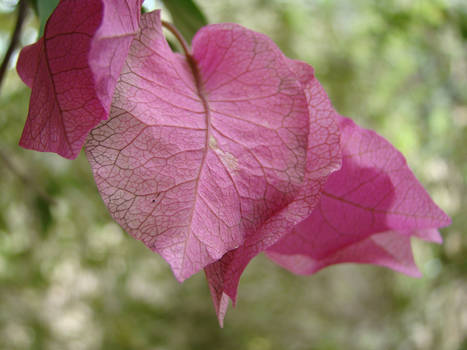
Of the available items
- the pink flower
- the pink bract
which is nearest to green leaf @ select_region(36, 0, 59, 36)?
the pink flower

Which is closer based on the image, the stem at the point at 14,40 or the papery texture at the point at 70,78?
the papery texture at the point at 70,78

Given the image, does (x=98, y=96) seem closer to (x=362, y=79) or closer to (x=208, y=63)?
(x=208, y=63)

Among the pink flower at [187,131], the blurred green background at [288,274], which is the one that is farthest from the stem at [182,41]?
the blurred green background at [288,274]

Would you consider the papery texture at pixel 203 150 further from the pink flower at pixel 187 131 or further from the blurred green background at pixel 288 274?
the blurred green background at pixel 288 274

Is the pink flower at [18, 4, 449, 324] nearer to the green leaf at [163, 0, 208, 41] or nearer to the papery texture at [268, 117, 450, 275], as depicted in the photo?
the papery texture at [268, 117, 450, 275]

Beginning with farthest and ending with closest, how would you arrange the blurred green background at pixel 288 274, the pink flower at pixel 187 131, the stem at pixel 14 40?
1. the blurred green background at pixel 288 274
2. the stem at pixel 14 40
3. the pink flower at pixel 187 131

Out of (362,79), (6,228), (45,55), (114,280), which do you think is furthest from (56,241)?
(45,55)

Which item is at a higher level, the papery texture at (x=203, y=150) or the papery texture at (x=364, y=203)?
the papery texture at (x=203, y=150)
